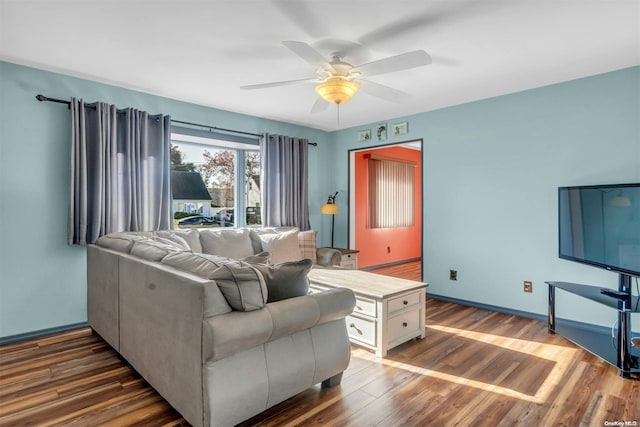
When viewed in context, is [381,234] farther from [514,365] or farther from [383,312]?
[514,365]

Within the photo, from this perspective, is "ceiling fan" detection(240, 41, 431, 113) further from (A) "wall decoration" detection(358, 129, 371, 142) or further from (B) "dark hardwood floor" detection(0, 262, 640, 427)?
(A) "wall decoration" detection(358, 129, 371, 142)

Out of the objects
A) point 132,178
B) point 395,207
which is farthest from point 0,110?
point 395,207

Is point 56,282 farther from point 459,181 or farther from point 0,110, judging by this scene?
point 459,181

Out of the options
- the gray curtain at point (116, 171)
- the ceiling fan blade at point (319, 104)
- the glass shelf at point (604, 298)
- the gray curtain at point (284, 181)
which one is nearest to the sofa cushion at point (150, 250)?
the gray curtain at point (116, 171)

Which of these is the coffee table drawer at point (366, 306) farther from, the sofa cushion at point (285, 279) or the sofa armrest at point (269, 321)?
the sofa cushion at point (285, 279)

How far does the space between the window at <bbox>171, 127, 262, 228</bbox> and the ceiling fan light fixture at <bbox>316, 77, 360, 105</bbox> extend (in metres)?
2.14

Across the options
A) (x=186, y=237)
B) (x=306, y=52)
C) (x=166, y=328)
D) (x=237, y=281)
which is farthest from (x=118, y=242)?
(x=306, y=52)

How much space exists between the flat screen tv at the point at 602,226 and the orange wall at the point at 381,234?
2.29m

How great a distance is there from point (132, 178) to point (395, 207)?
464 centimetres

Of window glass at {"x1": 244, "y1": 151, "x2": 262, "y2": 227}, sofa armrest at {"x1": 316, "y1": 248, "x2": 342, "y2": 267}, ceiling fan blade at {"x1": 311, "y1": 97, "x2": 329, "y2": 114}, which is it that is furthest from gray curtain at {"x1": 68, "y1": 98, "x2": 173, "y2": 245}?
sofa armrest at {"x1": 316, "y1": 248, "x2": 342, "y2": 267}

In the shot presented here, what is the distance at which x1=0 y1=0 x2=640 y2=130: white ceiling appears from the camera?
216 centimetres

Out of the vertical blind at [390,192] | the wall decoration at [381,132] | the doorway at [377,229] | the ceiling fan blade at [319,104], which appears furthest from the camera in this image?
the vertical blind at [390,192]

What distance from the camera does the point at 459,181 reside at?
4.29 meters

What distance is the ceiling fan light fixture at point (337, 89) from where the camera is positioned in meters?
2.66
